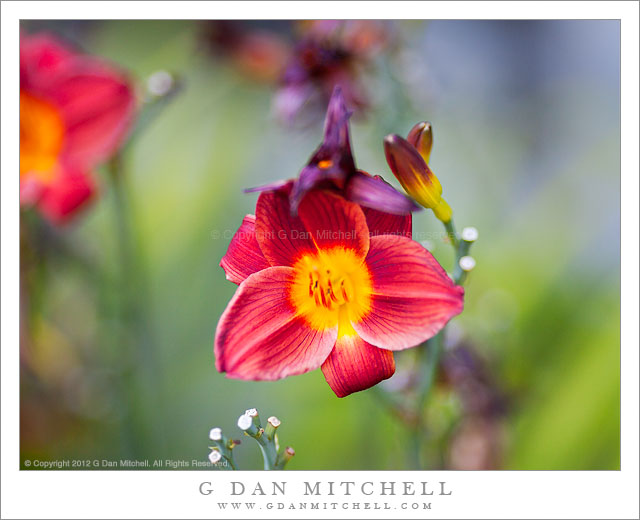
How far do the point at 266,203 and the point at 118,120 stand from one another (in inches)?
16.4

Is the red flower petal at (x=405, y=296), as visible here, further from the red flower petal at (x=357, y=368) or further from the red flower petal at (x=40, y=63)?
the red flower petal at (x=40, y=63)

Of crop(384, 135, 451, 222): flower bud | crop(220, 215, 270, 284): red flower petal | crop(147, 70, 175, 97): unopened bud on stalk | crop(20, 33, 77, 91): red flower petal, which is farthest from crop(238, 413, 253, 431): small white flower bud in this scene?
crop(20, 33, 77, 91): red flower petal

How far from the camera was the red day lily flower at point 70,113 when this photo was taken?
2.43 ft

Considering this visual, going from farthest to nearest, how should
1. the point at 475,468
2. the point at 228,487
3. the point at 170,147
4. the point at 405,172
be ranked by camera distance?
1. the point at 170,147
2. the point at 475,468
3. the point at 228,487
4. the point at 405,172

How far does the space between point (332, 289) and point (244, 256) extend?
0.24ft

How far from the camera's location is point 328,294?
463mm

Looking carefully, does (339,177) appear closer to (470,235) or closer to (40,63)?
(470,235)

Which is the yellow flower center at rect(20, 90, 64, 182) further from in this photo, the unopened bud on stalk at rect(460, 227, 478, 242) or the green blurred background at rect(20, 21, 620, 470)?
the unopened bud on stalk at rect(460, 227, 478, 242)

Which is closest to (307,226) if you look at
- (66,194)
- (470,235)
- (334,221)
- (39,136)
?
(334,221)

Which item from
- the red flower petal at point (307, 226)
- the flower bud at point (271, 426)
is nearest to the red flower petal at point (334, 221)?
the red flower petal at point (307, 226)

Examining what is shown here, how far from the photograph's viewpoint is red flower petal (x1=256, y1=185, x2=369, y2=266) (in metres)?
0.43

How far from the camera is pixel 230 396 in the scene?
37.3 inches

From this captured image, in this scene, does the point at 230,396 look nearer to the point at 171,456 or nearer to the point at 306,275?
the point at 171,456
